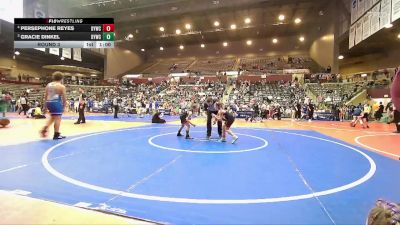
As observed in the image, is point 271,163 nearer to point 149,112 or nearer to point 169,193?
point 169,193

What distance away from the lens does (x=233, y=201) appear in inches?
134

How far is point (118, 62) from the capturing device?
3997 cm

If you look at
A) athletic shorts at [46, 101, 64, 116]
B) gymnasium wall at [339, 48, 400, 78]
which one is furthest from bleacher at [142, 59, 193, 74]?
athletic shorts at [46, 101, 64, 116]

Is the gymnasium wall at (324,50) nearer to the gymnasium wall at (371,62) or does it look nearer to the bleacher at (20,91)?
the gymnasium wall at (371,62)

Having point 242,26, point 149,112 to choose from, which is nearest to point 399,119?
point 149,112

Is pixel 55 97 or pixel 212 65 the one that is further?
pixel 212 65

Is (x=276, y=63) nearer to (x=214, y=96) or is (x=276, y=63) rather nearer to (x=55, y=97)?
(x=214, y=96)

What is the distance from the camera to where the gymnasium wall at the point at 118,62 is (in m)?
38.2

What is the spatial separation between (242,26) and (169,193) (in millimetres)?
31652
